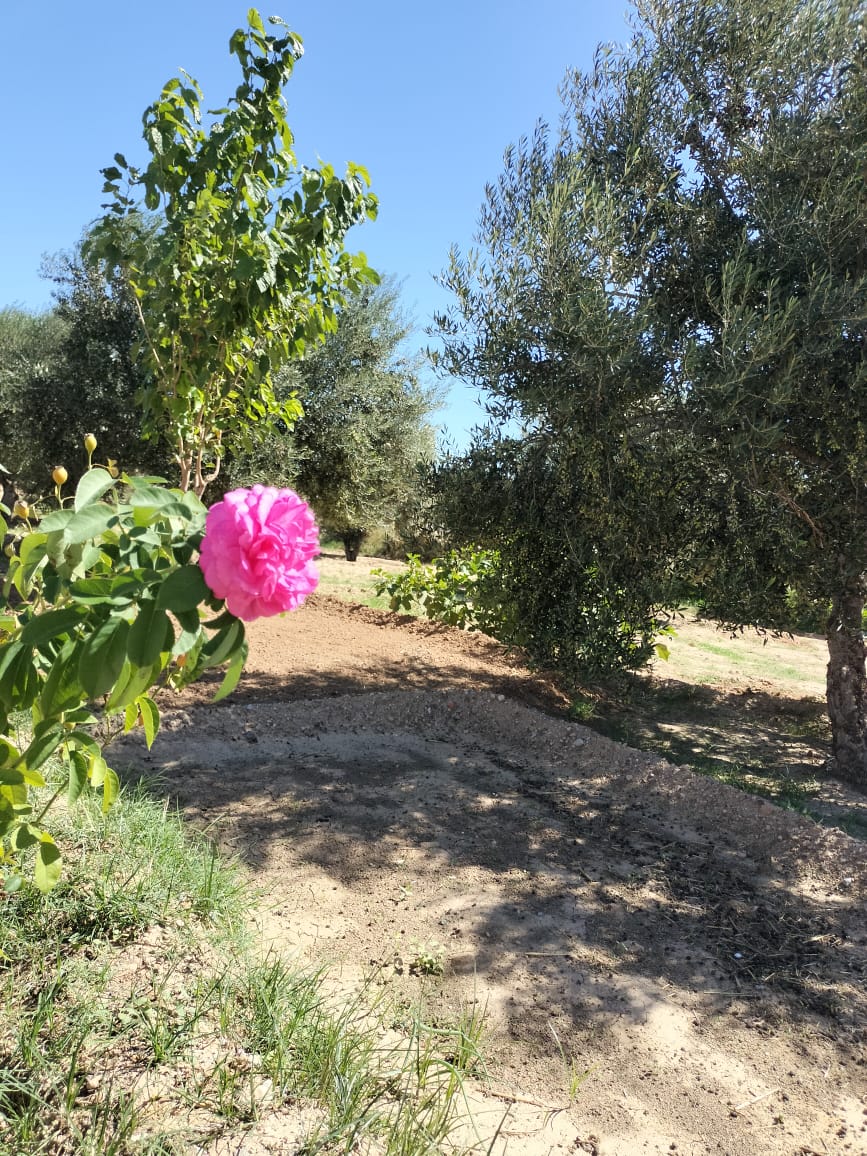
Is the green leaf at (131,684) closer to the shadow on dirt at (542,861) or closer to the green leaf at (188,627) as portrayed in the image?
the green leaf at (188,627)

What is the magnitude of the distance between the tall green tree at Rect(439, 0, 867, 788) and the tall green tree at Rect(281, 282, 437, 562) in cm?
716

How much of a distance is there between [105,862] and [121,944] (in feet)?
1.53

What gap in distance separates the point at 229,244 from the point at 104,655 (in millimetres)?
3771

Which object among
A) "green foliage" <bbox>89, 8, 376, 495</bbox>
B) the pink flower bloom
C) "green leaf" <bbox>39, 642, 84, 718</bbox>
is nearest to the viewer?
the pink flower bloom

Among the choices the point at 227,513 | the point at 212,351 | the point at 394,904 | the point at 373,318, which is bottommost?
the point at 394,904

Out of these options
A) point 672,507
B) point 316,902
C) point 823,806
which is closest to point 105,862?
point 316,902

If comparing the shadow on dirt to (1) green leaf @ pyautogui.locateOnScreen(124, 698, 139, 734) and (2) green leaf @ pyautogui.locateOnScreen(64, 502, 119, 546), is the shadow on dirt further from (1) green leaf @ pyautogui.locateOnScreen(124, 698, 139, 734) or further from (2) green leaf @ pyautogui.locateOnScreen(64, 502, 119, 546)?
(2) green leaf @ pyautogui.locateOnScreen(64, 502, 119, 546)

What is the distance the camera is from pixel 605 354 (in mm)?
5316

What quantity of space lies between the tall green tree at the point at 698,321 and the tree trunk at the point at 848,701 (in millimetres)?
45

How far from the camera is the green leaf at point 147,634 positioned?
127 centimetres

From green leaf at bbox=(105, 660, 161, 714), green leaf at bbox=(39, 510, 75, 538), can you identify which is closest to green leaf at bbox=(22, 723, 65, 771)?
green leaf at bbox=(105, 660, 161, 714)

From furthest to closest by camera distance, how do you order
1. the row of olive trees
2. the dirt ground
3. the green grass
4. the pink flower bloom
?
the row of olive trees, the dirt ground, the green grass, the pink flower bloom

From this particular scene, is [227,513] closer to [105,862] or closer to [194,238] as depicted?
[105,862]

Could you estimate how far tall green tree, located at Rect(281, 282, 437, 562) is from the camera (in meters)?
13.7
